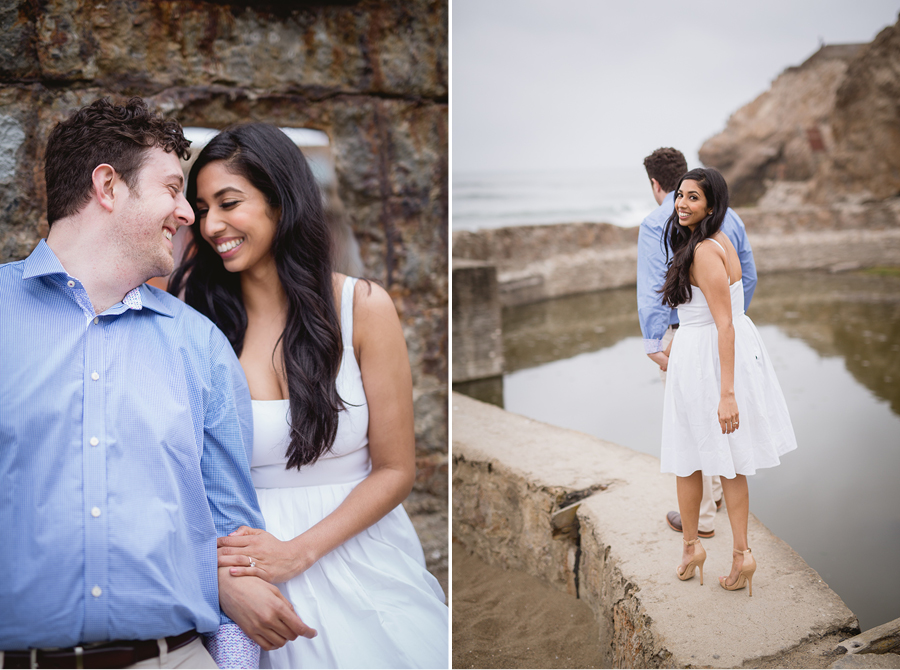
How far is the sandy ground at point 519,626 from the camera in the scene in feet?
7.07

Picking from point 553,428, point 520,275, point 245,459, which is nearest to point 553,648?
point 553,428

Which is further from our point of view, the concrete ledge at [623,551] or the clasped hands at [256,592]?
the concrete ledge at [623,551]

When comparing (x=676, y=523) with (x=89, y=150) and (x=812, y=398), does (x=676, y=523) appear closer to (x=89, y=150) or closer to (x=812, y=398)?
(x=812, y=398)

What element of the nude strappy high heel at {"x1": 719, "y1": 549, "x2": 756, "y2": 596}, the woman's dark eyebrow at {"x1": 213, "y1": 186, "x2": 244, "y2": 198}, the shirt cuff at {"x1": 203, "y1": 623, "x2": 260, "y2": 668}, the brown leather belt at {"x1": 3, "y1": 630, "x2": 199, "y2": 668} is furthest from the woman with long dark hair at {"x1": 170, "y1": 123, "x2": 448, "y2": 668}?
the nude strappy high heel at {"x1": 719, "y1": 549, "x2": 756, "y2": 596}

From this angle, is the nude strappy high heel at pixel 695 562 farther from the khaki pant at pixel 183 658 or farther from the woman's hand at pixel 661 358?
the khaki pant at pixel 183 658

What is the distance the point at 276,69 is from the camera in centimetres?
218

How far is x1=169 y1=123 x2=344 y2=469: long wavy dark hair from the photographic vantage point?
5.71 feet

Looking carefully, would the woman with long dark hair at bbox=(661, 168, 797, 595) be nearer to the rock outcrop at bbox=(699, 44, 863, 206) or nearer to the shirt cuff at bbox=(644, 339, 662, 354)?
the shirt cuff at bbox=(644, 339, 662, 354)

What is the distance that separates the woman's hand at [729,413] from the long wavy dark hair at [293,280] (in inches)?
46.0

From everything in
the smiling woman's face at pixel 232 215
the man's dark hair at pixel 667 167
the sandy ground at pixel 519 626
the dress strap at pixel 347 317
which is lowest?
the sandy ground at pixel 519 626


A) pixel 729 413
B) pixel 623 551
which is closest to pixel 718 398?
pixel 729 413

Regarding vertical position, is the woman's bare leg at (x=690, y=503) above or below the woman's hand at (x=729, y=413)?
below

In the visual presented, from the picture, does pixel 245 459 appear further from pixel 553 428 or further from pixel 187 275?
pixel 553 428

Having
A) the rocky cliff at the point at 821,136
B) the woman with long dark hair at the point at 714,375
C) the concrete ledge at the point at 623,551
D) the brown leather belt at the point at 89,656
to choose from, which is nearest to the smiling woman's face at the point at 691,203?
the woman with long dark hair at the point at 714,375
